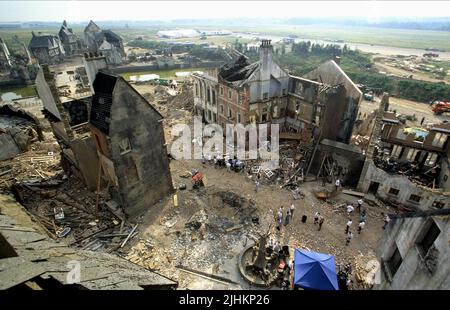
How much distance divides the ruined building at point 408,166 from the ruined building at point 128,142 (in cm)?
1867

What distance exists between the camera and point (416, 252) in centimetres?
992

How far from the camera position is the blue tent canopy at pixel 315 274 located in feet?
44.7

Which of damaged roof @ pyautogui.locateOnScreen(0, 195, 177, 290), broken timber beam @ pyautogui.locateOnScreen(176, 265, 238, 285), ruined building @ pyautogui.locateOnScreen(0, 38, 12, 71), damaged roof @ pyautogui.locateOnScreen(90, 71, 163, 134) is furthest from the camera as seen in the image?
ruined building @ pyautogui.locateOnScreen(0, 38, 12, 71)

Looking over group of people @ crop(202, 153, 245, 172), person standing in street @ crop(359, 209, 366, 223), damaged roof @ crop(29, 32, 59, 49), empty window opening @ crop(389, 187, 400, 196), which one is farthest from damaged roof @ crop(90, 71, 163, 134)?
damaged roof @ crop(29, 32, 59, 49)

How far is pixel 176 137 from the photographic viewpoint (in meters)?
34.8

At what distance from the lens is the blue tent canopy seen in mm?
13617

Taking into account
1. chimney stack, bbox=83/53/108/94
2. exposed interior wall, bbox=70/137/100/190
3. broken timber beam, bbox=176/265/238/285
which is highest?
chimney stack, bbox=83/53/108/94

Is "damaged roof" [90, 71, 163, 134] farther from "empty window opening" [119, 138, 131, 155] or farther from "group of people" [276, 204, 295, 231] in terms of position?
"group of people" [276, 204, 295, 231]

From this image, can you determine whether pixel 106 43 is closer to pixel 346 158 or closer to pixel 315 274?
pixel 346 158

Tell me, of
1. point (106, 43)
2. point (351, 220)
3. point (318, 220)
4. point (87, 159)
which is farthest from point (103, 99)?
point (106, 43)

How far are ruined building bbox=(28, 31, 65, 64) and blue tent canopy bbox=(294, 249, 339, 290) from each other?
93270 mm

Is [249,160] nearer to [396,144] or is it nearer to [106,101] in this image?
[396,144]

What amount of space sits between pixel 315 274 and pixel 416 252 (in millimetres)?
5447

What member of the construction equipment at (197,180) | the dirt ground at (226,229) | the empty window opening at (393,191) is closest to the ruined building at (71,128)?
the dirt ground at (226,229)
